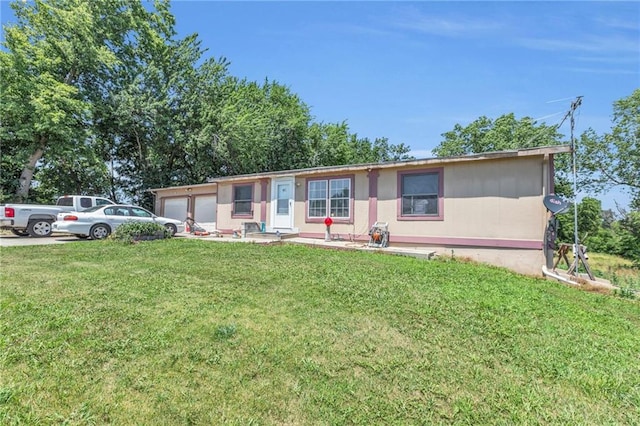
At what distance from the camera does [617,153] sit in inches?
856

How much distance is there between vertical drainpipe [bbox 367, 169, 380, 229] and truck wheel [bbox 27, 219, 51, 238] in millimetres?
12099

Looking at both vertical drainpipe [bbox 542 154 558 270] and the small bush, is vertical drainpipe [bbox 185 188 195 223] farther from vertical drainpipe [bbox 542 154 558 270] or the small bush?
vertical drainpipe [bbox 542 154 558 270]

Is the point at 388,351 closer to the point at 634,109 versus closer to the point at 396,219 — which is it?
the point at 396,219

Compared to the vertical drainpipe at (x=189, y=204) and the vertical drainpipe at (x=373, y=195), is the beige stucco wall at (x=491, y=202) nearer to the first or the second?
the vertical drainpipe at (x=373, y=195)

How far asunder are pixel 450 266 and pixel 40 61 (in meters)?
21.8

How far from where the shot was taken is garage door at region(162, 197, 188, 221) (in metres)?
16.8

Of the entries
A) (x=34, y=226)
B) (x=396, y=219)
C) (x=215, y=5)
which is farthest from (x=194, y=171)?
(x=396, y=219)

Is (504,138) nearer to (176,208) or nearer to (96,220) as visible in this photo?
(176,208)

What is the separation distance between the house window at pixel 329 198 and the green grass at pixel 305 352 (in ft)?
18.0

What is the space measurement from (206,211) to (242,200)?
10.6ft

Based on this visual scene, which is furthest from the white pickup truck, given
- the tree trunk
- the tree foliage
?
the tree foliage

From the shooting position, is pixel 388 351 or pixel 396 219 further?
pixel 396 219

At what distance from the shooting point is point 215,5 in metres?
9.34

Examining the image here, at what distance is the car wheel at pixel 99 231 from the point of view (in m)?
11.5
